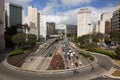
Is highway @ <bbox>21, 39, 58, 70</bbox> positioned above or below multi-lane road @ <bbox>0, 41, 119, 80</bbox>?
below

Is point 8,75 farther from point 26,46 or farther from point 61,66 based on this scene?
point 26,46

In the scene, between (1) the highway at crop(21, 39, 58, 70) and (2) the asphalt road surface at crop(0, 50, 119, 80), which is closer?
(2) the asphalt road surface at crop(0, 50, 119, 80)

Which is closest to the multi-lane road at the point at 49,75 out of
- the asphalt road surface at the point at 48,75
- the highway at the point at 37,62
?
the asphalt road surface at the point at 48,75

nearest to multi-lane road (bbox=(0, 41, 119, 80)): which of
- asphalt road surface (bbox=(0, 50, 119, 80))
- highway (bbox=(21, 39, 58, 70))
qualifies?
asphalt road surface (bbox=(0, 50, 119, 80))

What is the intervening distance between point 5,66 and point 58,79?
59.8ft

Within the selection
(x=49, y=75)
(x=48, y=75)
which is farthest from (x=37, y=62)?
(x=49, y=75)

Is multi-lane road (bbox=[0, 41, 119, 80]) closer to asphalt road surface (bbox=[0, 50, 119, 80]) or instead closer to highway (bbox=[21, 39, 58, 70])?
asphalt road surface (bbox=[0, 50, 119, 80])

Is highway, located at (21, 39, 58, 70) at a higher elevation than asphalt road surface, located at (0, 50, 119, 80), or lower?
lower

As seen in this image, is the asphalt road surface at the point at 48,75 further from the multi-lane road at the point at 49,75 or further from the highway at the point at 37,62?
the highway at the point at 37,62

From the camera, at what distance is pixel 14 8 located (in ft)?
652

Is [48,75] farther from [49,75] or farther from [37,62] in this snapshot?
[37,62]

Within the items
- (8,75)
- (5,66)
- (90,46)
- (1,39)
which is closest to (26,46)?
(1,39)

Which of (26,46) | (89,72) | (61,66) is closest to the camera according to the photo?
(89,72)

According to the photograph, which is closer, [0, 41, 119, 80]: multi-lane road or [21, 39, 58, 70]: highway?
[0, 41, 119, 80]: multi-lane road
